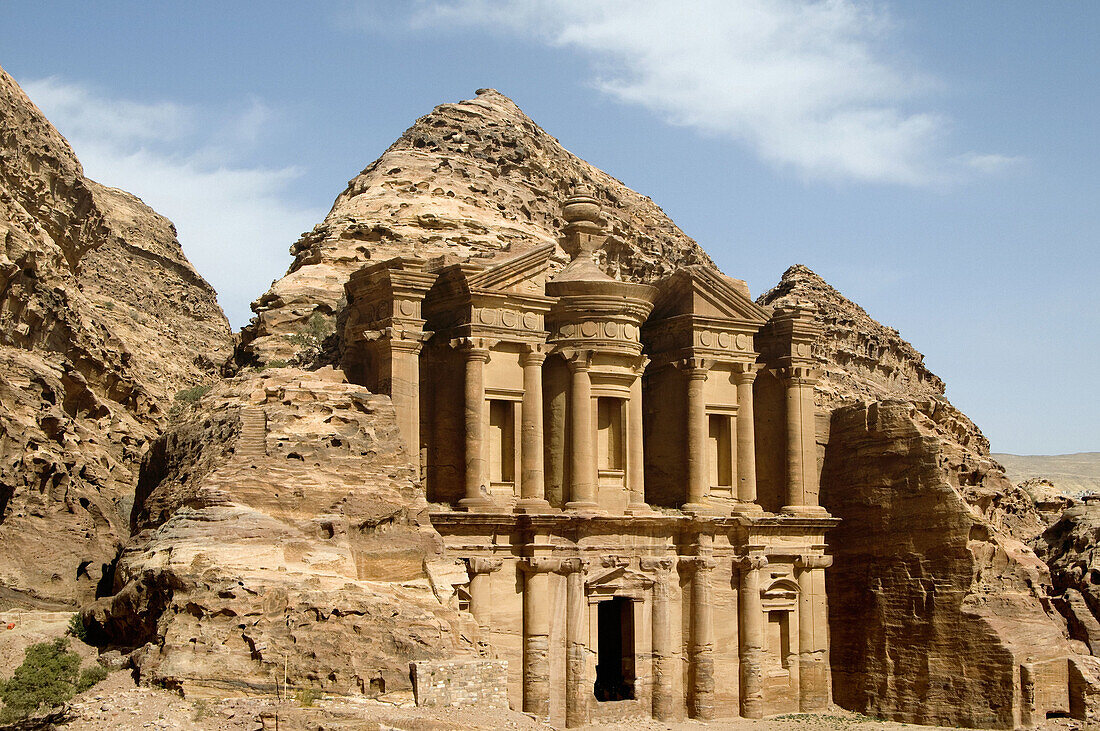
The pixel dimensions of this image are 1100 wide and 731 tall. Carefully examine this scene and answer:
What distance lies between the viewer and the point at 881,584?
1559 inches

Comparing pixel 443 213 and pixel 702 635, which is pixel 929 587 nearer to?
pixel 702 635

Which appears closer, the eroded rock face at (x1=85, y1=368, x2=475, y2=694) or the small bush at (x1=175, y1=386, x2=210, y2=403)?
the eroded rock face at (x1=85, y1=368, x2=475, y2=694)

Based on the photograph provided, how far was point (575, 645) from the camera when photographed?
111 feet

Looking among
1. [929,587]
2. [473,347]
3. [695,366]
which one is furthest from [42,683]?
[929,587]

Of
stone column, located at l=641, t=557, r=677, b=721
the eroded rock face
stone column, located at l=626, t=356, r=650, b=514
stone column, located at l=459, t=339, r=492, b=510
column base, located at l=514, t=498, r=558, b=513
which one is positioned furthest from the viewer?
stone column, located at l=626, t=356, r=650, b=514

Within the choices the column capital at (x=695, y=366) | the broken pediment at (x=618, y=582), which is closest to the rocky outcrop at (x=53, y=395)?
the broken pediment at (x=618, y=582)

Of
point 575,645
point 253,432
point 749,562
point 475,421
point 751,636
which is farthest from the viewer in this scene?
point 749,562

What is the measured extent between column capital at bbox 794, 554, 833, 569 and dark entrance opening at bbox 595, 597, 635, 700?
511 centimetres

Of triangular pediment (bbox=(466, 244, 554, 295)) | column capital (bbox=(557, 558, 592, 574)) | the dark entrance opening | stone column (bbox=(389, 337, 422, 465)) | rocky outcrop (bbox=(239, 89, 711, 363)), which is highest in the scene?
rocky outcrop (bbox=(239, 89, 711, 363))

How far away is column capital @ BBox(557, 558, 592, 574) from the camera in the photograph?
33.8 m

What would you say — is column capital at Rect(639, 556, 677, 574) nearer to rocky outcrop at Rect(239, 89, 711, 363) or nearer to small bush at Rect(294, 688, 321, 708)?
rocky outcrop at Rect(239, 89, 711, 363)

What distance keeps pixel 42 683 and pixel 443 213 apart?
19.9m

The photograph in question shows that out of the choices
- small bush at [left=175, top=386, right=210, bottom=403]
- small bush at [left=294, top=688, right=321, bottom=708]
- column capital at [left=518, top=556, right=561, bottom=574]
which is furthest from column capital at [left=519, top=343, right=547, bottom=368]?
small bush at [left=294, top=688, right=321, bottom=708]

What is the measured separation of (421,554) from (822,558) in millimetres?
15298
